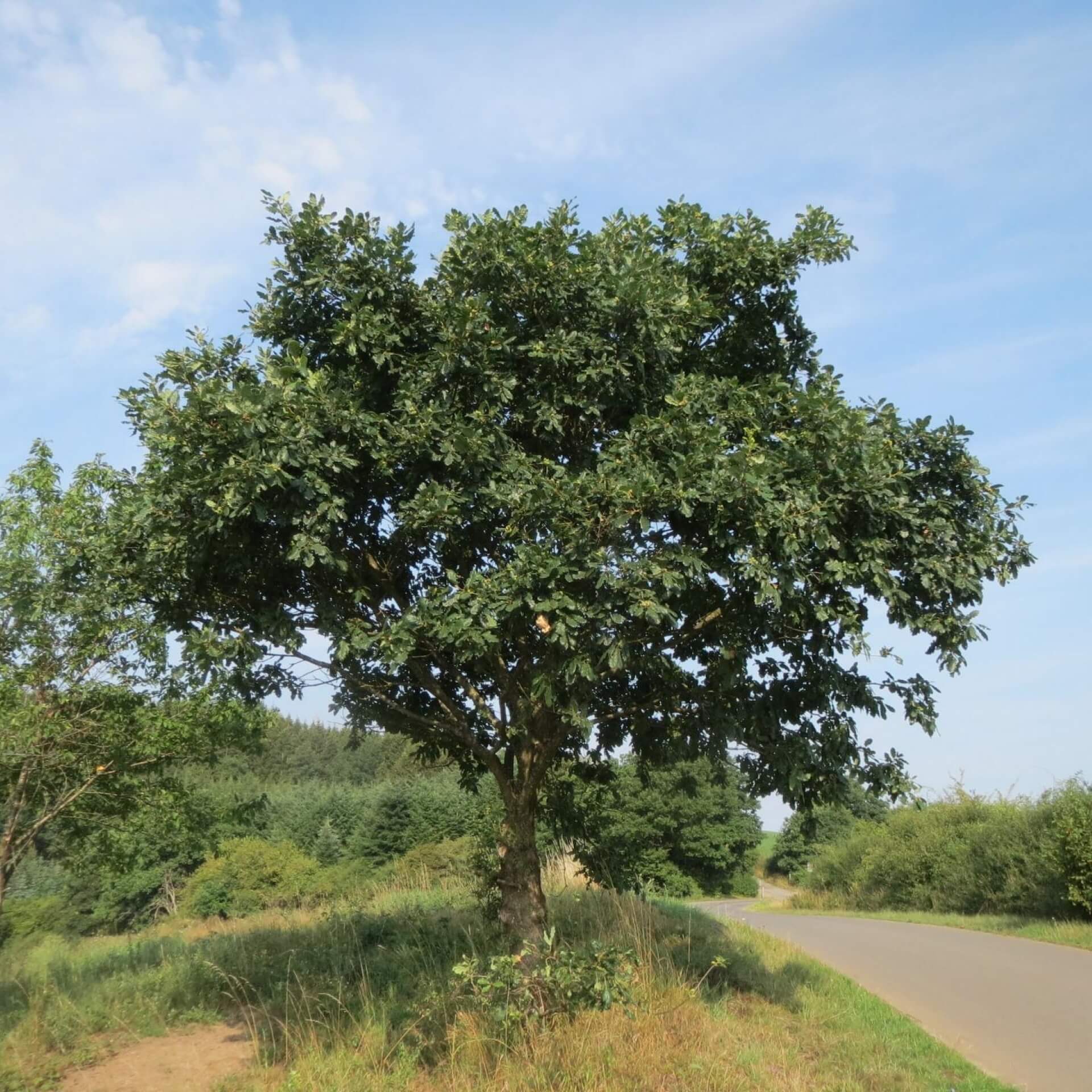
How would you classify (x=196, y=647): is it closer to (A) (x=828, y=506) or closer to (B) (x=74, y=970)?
(A) (x=828, y=506)

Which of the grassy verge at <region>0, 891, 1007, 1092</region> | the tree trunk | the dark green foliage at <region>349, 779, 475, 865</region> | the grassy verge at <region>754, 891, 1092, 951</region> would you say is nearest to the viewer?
the grassy verge at <region>0, 891, 1007, 1092</region>

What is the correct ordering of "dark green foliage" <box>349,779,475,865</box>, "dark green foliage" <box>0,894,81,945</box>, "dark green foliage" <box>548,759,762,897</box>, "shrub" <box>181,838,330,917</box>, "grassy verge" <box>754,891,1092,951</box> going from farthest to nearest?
"dark green foliage" <box>548,759,762,897</box>
"dark green foliage" <box>349,779,475,865</box>
"shrub" <box>181,838,330,917</box>
"dark green foliage" <box>0,894,81,945</box>
"grassy verge" <box>754,891,1092,951</box>

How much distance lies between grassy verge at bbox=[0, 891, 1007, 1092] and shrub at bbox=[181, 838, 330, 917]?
1233cm

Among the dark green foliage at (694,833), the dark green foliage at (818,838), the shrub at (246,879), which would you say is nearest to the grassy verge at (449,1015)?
the shrub at (246,879)

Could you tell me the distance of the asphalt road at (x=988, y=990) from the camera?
781cm

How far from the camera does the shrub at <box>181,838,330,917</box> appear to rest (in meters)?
24.3

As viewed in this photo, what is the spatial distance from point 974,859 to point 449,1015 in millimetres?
19111

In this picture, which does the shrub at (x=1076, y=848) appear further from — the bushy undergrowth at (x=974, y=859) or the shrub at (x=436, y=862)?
the shrub at (x=436, y=862)

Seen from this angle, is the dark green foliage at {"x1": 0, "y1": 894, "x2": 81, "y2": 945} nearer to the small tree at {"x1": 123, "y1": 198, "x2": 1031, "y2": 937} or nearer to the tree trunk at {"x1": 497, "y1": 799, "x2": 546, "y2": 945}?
the tree trunk at {"x1": 497, "y1": 799, "x2": 546, "y2": 945}

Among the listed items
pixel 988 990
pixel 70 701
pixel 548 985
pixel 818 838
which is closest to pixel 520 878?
pixel 548 985

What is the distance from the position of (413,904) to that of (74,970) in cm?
446

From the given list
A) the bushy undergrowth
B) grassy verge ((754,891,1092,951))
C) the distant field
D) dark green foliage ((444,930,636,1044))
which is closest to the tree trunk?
dark green foliage ((444,930,636,1044))

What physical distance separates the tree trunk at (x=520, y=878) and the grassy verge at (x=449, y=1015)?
0.86 meters

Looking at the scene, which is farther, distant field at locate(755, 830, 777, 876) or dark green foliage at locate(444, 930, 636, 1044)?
distant field at locate(755, 830, 777, 876)
